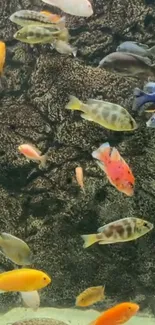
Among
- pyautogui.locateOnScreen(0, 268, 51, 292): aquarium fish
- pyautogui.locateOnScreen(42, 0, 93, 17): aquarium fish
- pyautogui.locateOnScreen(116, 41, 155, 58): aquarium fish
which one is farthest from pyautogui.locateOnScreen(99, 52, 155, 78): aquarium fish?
pyautogui.locateOnScreen(0, 268, 51, 292): aquarium fish

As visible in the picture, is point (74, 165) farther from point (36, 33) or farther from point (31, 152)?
point (36, 33)

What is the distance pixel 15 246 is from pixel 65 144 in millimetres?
1584

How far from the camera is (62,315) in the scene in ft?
17.6

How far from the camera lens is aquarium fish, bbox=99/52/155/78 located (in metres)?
4.01

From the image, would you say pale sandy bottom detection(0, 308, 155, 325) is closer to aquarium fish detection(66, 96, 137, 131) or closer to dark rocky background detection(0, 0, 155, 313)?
dark rocky background detection(0, 0, 155, 313)

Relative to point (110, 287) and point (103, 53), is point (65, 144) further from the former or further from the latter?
point (110, 287)

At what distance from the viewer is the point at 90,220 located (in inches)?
205

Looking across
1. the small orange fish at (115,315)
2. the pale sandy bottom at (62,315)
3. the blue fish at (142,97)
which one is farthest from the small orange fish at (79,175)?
the small orange fish at (115,315)

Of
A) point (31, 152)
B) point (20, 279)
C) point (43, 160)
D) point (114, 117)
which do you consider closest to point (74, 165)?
point (43, 160)

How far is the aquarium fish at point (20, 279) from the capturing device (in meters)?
3.59

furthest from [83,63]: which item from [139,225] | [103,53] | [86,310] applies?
[86,310]

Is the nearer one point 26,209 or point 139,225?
point 139,225

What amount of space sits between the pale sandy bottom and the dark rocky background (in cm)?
10

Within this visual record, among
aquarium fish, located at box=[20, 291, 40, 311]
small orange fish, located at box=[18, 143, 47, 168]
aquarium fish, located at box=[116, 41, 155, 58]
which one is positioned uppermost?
aquarium fish, located at box=[116, 41, 155, 58]
